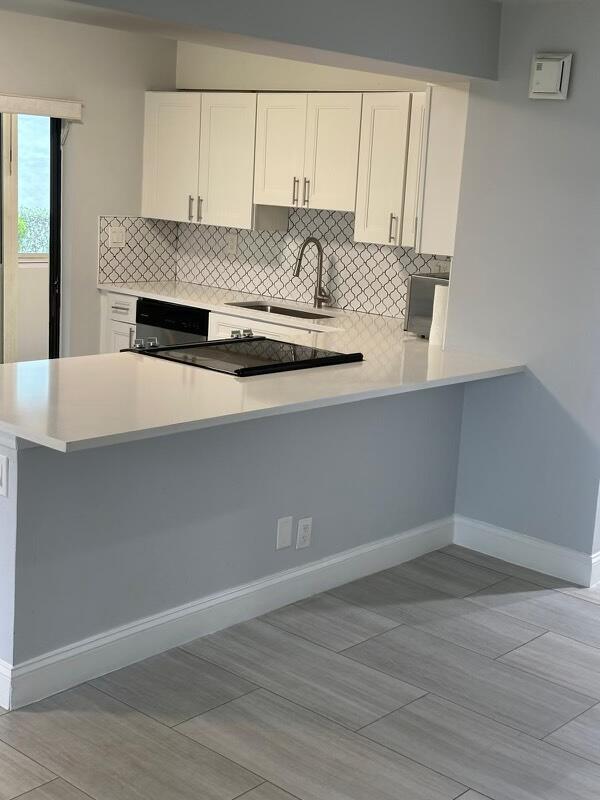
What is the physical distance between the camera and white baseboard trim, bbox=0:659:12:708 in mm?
3152

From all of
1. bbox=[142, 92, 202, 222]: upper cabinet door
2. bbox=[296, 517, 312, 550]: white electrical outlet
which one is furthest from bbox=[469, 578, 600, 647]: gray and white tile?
bbox=[142, 92, 202, 222]: upper cabinet door

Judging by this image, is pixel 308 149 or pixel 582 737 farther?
pixel 308 149

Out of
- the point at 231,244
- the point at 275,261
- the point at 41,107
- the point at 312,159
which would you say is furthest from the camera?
the point at 231,244

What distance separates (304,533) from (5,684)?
138 cm

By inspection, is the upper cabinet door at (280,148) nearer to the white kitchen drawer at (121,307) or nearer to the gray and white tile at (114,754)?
the white kitchen drawer at (121,307)

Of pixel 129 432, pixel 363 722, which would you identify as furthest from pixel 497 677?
pixel 129 432

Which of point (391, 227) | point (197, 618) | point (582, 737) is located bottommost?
point (582, 737)

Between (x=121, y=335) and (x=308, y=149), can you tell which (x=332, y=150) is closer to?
(x=308, y=149)

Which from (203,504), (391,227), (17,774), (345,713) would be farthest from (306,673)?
(391,227)

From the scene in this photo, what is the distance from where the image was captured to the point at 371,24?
146 inches

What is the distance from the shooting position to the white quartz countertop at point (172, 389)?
2.99 metres

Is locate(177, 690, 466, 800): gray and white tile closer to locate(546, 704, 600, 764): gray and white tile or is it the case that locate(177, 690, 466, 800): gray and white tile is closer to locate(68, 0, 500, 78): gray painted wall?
locate(546, 704, 600, 764): gray and white tile

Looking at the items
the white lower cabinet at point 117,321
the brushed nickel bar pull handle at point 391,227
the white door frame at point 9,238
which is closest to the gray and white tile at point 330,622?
the brushed nickel bar pull handle at point 391,227

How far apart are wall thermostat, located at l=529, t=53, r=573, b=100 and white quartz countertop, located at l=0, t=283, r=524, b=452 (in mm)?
1166
